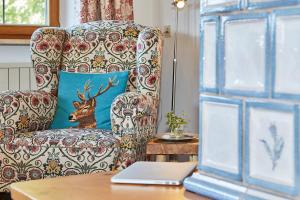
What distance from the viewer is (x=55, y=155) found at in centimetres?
248

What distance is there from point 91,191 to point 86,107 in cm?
206

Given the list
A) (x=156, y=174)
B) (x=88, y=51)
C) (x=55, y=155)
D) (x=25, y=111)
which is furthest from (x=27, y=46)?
(x=156, y=174)

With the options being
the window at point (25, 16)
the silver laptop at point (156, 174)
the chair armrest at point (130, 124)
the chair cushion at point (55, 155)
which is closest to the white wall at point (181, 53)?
the window at point (25, 16)

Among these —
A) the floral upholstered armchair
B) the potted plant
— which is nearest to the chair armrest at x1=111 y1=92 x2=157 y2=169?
the floral upholstered armchair

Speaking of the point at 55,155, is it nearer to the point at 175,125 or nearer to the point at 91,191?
the point at 175,125

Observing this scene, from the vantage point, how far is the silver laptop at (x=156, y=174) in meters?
0.95

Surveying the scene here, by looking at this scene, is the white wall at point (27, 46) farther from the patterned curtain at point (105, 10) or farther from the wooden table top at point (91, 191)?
the wooden table top at point (91, 191)

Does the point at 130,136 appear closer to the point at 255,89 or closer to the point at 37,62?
the point at 37,62

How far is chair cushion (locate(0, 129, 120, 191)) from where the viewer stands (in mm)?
2461

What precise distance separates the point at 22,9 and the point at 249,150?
11.1 feet

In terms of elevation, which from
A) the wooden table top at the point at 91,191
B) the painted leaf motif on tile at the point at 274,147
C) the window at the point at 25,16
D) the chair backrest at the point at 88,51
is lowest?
the wooden table top at the point at 91,191

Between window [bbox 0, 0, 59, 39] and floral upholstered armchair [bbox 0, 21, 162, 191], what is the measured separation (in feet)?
2.10

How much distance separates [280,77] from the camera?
709 millimetres

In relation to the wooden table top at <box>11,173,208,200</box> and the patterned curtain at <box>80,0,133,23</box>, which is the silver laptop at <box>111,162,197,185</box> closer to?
the wooden table top at <box>11,173,208,200</box>
